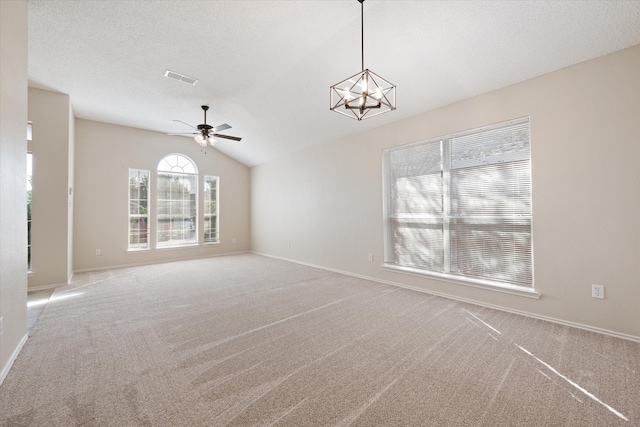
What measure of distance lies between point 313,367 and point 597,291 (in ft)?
9.48

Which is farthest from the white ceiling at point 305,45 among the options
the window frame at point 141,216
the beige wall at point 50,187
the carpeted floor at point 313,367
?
the carpeted floor at point 313,367

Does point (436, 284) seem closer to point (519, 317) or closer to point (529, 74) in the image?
point (519, 317)

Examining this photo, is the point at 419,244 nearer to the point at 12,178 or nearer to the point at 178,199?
the point at 12,178

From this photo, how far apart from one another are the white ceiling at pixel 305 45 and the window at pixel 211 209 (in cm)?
312

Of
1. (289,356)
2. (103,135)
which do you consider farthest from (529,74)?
(103,135)

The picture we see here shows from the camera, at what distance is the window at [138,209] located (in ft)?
20.9

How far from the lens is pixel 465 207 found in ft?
12.0

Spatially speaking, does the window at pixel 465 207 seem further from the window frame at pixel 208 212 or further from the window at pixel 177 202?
the window at pixel 177 202

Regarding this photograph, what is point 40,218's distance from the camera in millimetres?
4391

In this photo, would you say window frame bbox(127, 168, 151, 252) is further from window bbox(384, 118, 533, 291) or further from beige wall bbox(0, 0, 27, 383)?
window bbox(384, 118, 533, 291)

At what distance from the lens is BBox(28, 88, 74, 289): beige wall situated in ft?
14.3

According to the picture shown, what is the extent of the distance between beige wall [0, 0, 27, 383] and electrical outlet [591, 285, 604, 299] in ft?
16.6

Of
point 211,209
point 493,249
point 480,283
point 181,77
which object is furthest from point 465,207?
point 211,209

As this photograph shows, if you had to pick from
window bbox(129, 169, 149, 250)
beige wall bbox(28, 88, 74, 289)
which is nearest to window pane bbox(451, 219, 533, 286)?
beige wall bbox(28, 88, 74, 289)
